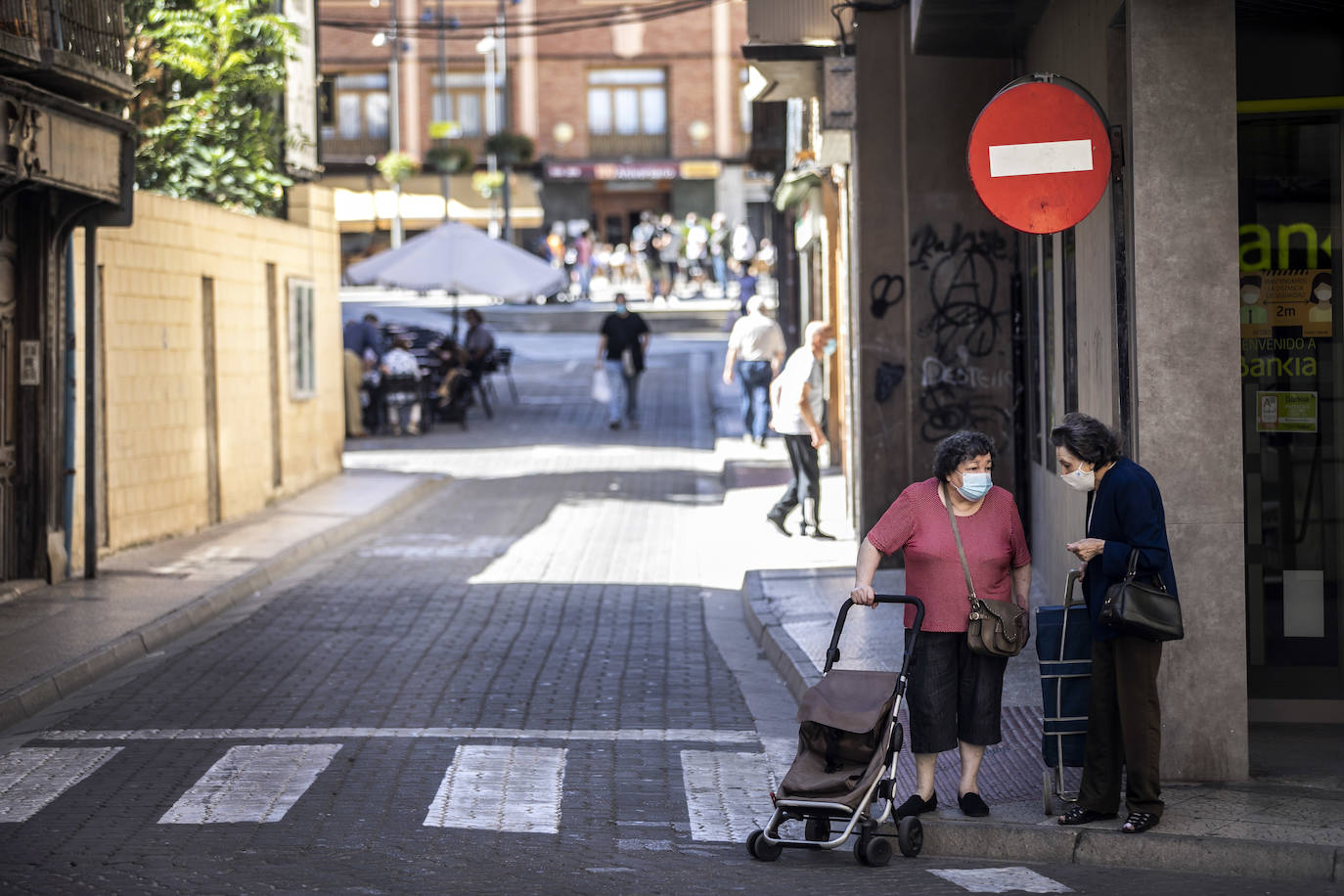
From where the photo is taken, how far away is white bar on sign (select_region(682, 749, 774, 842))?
7.03m

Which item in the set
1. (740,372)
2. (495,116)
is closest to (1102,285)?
Result: (740,372)

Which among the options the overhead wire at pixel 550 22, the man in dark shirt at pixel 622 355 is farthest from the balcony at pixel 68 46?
the overhead wire at pixel 550 22

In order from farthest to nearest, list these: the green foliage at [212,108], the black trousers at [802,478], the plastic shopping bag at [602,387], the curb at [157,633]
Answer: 1. the plastic shopping bag at [602,387]
2. the green foliage at [212,108]
3. the black trousers at [802,478]
4. the curb at [157,633]

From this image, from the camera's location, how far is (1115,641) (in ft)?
21.9

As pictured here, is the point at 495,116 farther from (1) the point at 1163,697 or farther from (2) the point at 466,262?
(1) the point at 1163,697

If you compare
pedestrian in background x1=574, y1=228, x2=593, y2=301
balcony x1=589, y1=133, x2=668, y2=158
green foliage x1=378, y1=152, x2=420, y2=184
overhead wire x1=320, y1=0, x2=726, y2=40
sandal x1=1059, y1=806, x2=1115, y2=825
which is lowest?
sandal x1=1059, y1=806, x2=1115, y2=825

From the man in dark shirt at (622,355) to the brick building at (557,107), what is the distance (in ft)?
103

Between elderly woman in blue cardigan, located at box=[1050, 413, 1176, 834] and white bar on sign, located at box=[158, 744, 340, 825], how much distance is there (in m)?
3.13

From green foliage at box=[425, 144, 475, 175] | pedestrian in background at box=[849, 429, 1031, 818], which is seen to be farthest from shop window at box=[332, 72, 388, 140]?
pedestrian in background at box=[849, 429, 1031, 818]

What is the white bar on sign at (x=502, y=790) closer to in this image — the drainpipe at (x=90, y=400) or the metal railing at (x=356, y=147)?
the drainpipe at (x=90, y=400)

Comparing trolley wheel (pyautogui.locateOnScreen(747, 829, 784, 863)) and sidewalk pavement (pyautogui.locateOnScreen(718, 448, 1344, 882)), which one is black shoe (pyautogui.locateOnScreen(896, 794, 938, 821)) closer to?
sidewalk pavement (pyautogui.locateOnScreen(718, 448, 1344, 882))

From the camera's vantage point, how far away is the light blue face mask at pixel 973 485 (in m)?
6.65

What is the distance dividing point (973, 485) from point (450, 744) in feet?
10.1

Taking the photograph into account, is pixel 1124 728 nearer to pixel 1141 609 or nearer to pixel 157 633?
pixel 1141 609
